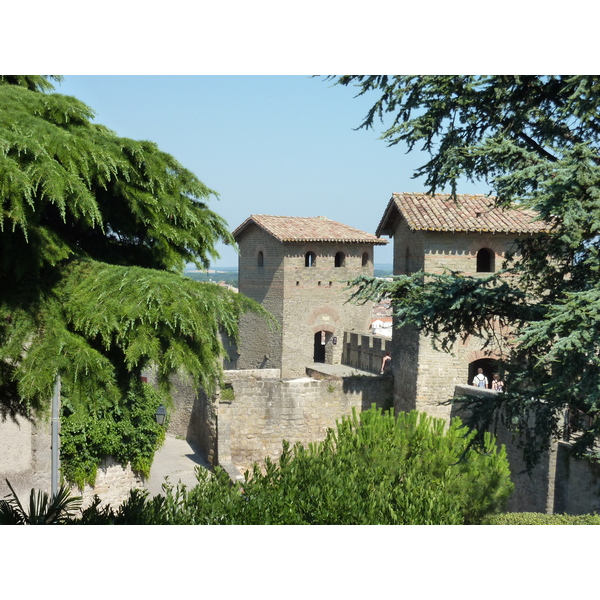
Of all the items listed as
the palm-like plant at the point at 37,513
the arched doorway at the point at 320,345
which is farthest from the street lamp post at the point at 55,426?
the arched doorway at the point at 320,345

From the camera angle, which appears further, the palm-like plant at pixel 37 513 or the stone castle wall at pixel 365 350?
the stone castle wall at pixel 365 350

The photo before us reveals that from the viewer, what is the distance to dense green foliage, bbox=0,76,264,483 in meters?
3.72

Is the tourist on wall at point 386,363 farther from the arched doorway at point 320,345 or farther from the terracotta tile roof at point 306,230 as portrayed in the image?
the terracotta tile roof at point 306,230

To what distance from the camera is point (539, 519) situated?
7.70m

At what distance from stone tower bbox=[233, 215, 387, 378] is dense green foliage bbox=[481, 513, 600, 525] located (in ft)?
36.8

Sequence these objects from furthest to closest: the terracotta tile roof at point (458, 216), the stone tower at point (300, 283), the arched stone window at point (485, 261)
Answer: the stone tower at point (300, 283) → the arched stone window at point (485, 261) → the terracotta tile roof at point (458, 216)

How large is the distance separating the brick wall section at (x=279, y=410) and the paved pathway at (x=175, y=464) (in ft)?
2.56

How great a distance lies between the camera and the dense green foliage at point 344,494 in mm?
5852

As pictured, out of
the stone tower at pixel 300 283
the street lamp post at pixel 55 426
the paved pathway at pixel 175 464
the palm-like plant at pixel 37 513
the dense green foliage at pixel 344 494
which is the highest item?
the stone tower at pixel 300 283

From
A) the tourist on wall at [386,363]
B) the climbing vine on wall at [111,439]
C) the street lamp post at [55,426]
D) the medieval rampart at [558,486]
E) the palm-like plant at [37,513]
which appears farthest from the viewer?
the tourist on wall at [386,363]

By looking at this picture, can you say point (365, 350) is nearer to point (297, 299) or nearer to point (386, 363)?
point (386, 363)

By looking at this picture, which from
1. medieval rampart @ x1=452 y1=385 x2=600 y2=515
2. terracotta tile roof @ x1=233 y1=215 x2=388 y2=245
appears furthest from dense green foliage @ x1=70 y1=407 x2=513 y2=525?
terracotta tile roof @ x1=233 y1=215 x2=388 y2=245

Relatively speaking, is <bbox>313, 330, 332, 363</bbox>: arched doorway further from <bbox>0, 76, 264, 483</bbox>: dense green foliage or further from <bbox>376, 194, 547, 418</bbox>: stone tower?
<bbox>0, 76, 264, 483</bbox>: dense green foliage
